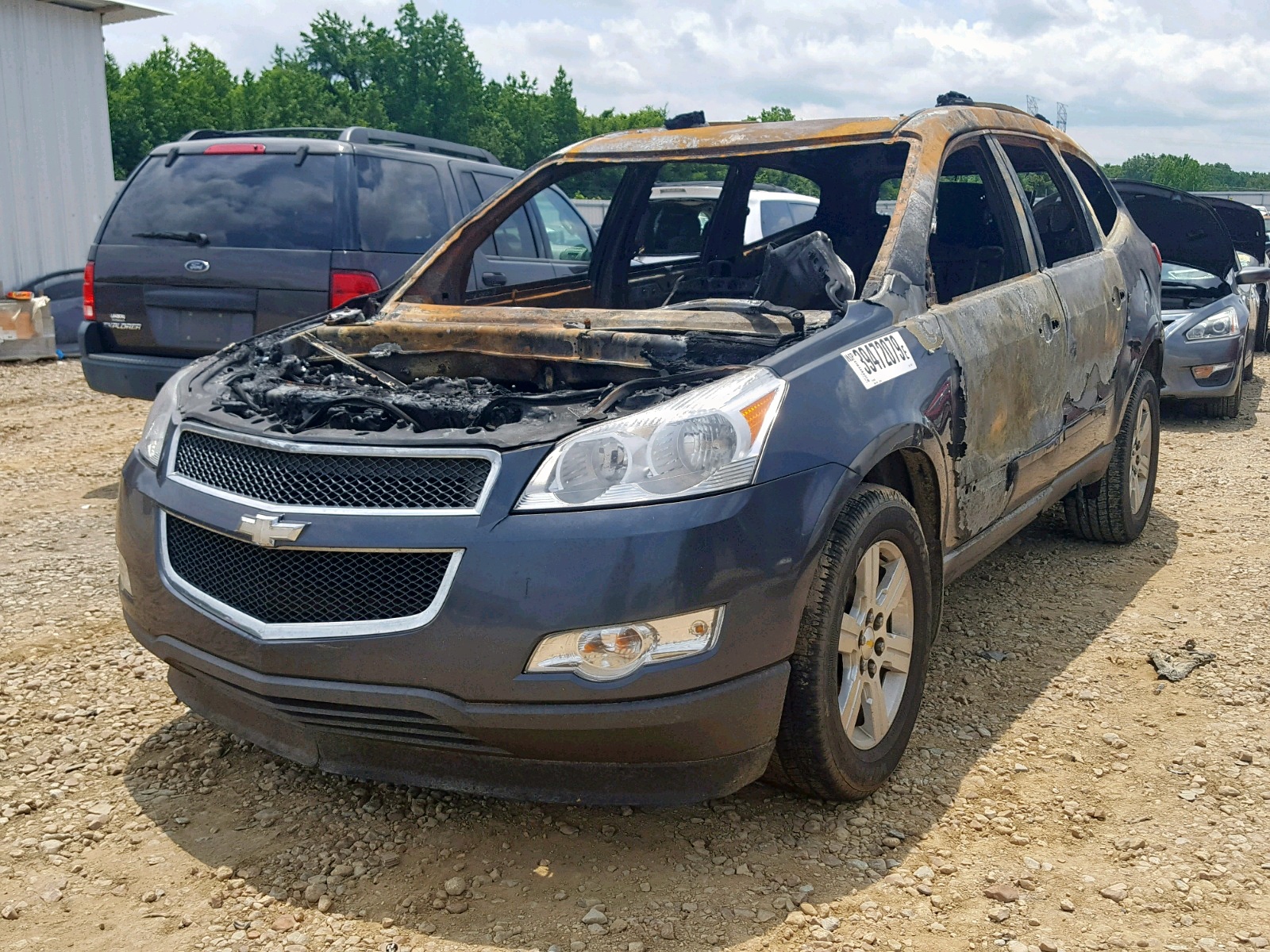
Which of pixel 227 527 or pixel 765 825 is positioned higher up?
pixel 227 527

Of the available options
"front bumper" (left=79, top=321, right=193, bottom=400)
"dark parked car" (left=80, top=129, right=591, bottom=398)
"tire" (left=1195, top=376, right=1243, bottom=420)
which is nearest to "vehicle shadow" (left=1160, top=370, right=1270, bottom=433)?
"tire" (left=1195, top=376, right=1243, bottom=420)

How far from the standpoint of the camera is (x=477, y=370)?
369 centimetres

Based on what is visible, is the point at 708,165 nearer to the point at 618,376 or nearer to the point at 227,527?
the point at 618,376

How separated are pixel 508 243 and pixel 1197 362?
522 centimetres

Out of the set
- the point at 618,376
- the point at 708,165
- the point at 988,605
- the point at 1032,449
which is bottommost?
the point at 988,605

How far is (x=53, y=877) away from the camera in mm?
2738

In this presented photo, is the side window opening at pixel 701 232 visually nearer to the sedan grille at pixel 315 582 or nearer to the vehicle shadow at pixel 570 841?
the vehicle shadow at pixel 570 841

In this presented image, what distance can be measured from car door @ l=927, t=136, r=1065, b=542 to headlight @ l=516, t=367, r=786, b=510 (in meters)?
1.08

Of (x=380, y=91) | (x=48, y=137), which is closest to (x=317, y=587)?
(x=48, y=137)

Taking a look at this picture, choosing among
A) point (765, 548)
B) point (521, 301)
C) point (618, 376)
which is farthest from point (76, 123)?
point (765, 548)

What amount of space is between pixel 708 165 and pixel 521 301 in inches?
35.2

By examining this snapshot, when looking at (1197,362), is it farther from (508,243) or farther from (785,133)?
(785,133)

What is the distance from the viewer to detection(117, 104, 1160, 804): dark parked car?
2.51m

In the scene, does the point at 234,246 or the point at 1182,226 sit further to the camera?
the point at 1182,226
